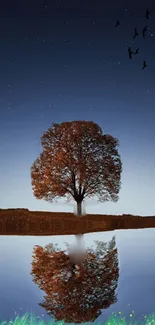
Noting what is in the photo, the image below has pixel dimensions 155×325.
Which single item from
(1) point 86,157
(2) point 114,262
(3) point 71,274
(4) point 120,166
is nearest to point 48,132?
(1) point 86,157

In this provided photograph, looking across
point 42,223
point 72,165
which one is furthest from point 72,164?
point 42,223

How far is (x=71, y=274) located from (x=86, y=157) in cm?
2864

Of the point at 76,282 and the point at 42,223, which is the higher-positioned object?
the point at 42,223

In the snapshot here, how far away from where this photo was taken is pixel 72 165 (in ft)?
134

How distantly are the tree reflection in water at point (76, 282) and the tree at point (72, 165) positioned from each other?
22.0 m

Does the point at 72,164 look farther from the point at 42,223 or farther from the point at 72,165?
the point at 42,223

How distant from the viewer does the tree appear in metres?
40.7

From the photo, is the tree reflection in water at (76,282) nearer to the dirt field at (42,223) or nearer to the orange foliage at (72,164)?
the dirt field at (42,223)

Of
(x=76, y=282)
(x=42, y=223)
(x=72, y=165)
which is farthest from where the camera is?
(x=72, y=165)

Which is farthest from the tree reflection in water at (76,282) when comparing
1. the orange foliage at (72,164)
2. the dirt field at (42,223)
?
the orange foliage at (72,164)

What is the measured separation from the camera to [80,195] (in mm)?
41344

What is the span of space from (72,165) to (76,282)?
29500mm

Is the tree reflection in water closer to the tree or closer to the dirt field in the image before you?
the dirt field

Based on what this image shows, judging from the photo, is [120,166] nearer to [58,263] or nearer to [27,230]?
[27,230]
